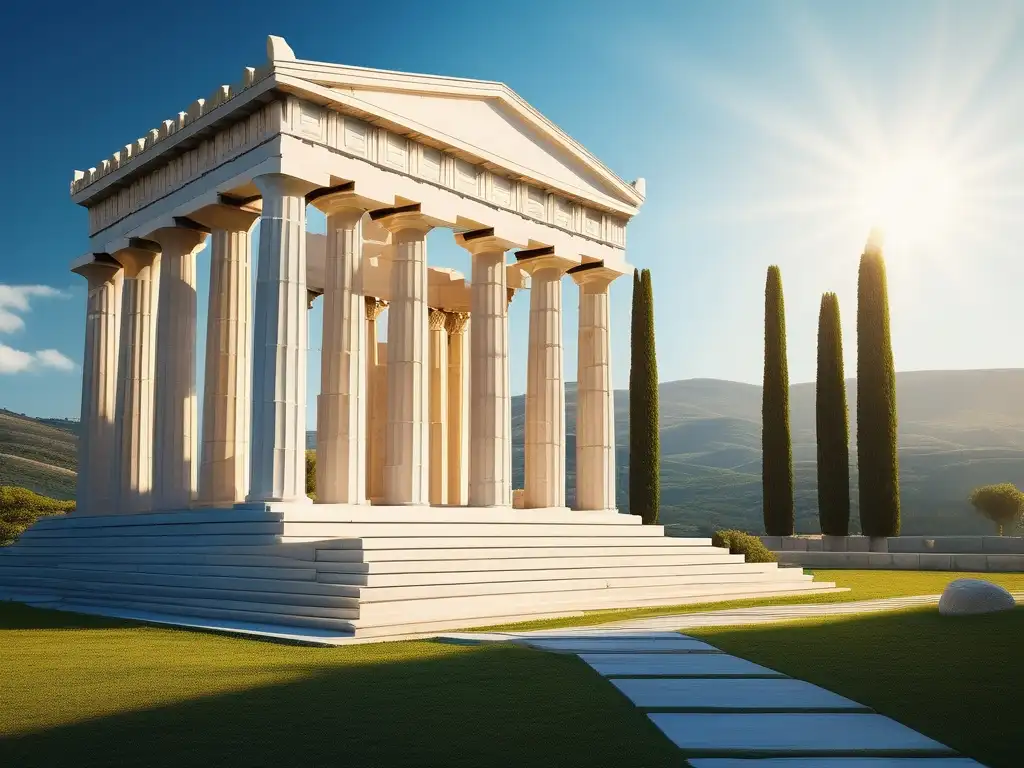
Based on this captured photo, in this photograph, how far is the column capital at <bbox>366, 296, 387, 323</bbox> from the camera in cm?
4318

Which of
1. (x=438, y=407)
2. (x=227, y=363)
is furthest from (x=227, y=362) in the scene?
(x=438, y=407)

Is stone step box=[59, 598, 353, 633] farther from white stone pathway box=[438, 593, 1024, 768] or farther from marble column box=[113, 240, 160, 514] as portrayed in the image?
marble column box=[113, 240, 160, 514]

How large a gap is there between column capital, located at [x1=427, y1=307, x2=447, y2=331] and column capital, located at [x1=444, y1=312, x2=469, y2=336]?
0.37 m

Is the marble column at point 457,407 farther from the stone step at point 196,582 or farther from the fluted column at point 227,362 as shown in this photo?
the stone step at point 196,582

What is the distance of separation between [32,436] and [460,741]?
155 m

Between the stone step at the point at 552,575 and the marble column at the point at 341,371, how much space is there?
21.1 ft

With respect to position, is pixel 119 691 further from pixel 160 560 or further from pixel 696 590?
pixel 696 590

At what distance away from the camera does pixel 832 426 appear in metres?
52.9

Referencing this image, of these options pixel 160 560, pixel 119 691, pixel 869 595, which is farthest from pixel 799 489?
pixel 119 691

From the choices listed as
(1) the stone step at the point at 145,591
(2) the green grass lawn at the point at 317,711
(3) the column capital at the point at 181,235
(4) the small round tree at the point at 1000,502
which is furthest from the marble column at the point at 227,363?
(4) the small round tree at the point at 1000,502

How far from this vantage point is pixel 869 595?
102 feet

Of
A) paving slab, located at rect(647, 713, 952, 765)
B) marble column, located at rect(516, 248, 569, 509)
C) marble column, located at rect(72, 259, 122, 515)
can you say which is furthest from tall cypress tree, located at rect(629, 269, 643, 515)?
paving slab, located at rect(647, 713, 952, 765)

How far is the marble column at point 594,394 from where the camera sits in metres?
39.2

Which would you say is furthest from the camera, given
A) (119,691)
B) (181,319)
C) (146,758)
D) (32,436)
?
(32,436)
